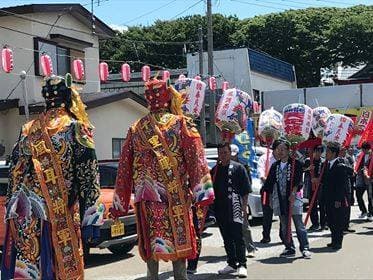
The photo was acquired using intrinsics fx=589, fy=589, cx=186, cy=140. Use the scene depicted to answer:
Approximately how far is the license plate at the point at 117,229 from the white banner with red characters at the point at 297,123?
3535 mm

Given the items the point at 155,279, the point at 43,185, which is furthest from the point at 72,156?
the point at 155,279

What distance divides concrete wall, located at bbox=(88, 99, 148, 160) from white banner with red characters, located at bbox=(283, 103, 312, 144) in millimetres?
8907

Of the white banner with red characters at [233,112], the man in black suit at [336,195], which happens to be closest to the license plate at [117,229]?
the white banner with red characters at [233,112]

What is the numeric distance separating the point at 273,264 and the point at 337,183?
6.97 feet

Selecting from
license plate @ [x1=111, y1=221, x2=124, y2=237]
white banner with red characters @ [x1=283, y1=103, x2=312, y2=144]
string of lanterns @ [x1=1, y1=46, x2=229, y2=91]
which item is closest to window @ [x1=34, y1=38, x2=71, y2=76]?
string of lanterns @ [x1=1, y1=46, x2=229, y2=91]

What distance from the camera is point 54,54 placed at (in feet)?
63.5

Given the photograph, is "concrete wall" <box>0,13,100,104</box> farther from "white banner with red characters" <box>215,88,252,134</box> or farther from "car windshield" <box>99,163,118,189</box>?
"white banner with red characters" <box>215,88,252,134</box>

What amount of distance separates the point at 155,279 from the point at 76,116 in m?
1.86

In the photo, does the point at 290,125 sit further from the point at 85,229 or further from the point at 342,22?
the point at 342,22

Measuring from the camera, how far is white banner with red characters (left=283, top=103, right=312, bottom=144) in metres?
10.2

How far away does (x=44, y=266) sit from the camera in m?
4.32

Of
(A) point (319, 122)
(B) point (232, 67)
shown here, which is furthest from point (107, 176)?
(B) point (232, 67)

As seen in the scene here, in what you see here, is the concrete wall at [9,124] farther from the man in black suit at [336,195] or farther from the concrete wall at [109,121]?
the man in black suit at [336,195]

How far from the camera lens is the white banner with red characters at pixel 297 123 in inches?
404
